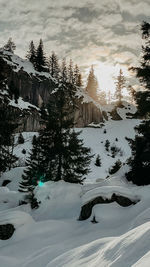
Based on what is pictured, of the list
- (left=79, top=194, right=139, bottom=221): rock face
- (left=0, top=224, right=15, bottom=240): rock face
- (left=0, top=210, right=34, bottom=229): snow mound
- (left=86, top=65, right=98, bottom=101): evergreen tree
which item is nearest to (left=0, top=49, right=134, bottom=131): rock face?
(left=86, top=65, right=98, bottom=101): evergreen tree

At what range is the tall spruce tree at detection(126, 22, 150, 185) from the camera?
1378cm

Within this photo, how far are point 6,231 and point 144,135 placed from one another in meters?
10.1

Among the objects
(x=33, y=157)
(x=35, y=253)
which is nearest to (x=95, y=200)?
(x=35, y=253)

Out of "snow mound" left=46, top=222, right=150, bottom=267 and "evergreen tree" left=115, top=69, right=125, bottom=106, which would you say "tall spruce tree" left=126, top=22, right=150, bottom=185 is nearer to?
"snow mound" left=46, top=222, right=150, bottom=267

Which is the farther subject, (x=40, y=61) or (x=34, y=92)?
(x=40, y=61)

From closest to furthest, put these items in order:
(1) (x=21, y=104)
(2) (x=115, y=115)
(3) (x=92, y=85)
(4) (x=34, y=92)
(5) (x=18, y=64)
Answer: (1) (x=21, y=104) → (5) (x=18, y=64) → (4) (x=34, y=92) → (2) (x=115, y=115) → (3) (x=92, y=85)

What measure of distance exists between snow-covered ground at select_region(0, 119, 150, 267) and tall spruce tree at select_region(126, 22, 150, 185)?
39.2 inches

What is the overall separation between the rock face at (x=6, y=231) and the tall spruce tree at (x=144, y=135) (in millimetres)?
8291

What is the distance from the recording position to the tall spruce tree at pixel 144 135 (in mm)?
13784

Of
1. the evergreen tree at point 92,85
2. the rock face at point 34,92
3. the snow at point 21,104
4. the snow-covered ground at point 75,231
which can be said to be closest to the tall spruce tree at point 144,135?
the snow-covered ground at point 75,231

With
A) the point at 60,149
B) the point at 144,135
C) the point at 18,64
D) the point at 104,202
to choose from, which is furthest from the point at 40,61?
the point at 104,202

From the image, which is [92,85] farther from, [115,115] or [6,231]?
[6,231]

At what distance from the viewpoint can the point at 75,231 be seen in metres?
8.83

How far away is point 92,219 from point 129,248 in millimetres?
5442
